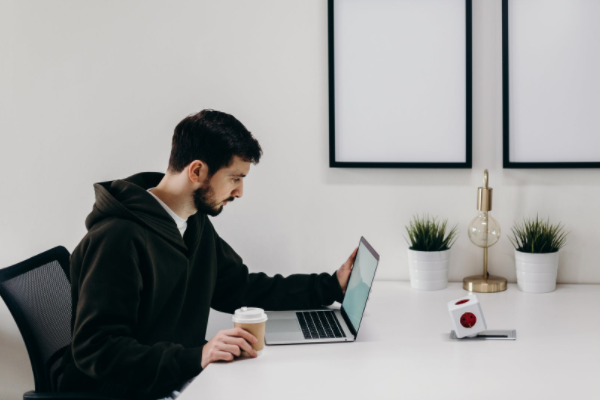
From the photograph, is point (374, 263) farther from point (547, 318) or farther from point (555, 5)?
point (555, 5)

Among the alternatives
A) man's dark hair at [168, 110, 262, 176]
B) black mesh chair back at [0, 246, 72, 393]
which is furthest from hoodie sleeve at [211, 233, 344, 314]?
black mesh chair back at [0, 246, 72, 393]

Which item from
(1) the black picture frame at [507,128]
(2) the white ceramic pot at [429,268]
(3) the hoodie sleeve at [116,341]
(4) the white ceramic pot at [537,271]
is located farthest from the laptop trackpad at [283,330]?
(1) the black picture frame at [507,128]

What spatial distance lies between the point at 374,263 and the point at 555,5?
1.14m

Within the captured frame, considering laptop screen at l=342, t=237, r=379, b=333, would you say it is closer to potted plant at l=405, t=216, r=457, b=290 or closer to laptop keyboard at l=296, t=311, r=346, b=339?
A: laptop keyboard at l=296, t=311, r=346, b=339

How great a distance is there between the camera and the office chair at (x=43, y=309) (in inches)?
53.8

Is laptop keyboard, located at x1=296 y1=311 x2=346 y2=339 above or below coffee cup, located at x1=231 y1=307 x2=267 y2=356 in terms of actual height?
below

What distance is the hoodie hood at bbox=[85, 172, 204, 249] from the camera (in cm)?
133

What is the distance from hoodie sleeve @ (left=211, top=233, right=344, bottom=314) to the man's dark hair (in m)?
0.33

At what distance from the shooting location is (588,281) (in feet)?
6.20

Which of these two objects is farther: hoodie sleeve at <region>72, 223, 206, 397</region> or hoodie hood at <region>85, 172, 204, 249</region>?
hoodie hood at <region>85, 172, 204, 249</region>

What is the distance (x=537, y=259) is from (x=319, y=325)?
76cm

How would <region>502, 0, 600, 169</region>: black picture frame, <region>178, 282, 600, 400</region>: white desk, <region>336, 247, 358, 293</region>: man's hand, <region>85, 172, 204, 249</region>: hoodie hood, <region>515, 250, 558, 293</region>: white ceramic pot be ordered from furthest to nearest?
1. <region>502, 0, 600, 169</region>: black picture frame
2. <region>515, 250, 558, 293</region>: white ceramic pot
3. <region>336, 247, 358, 293</region>: man's hand
4. <region>85, 172, 204, 249</region>: hoodie hood
5. <region>178, 282, 600, 400</region>: white desk

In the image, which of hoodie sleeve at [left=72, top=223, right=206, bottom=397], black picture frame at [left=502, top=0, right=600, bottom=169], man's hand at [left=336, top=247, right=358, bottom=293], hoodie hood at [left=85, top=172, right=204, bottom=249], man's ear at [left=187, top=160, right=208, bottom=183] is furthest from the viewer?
black picture frame at [left=502, top=0, right=600, bottom=169]

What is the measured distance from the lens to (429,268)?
1.80 metres
